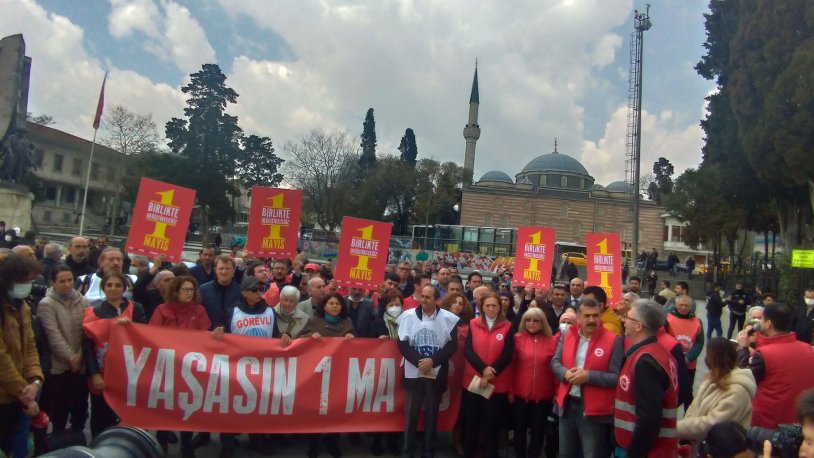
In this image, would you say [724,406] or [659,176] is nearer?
[724,406]

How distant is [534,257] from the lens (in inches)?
365

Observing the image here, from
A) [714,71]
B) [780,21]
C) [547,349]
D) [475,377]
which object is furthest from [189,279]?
[714,71]

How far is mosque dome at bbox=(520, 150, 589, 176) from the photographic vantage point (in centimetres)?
8131

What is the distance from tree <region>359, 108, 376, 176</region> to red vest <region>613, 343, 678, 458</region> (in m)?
61.9

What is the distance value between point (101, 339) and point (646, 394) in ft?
13.8

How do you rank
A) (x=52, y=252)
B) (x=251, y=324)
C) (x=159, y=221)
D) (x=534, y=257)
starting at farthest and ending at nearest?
(x=534, y=257)
(x=52, y=252)
(x=159, y=221)
(x=251, y=324)

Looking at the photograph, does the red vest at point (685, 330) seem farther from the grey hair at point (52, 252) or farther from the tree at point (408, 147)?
the tree at point (408, 147)

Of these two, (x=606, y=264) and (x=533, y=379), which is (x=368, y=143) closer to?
(x=606, y=264)

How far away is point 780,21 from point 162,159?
3820cm

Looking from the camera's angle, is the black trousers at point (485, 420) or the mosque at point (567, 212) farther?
the mosque at point (567, 212)

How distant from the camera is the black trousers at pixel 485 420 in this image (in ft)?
16.9

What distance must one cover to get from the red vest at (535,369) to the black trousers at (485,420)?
0.76ft

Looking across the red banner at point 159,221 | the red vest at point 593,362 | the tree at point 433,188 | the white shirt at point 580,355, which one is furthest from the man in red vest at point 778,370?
the tree at point 433,188

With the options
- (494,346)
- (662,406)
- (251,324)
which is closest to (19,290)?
(251,324)
